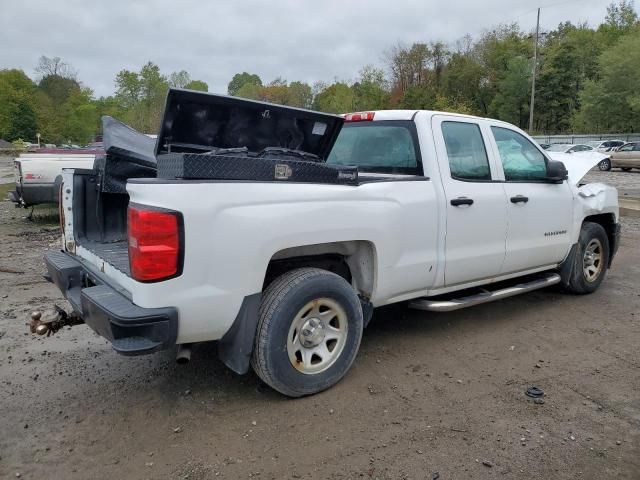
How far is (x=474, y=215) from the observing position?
4176 mm

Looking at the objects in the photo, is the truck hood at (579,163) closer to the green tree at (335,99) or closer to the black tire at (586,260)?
the black tire at (586,260)

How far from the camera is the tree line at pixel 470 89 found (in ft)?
Result: 172

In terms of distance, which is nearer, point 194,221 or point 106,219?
point 194,221

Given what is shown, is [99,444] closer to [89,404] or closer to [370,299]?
[89,404]

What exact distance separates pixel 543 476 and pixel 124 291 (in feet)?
8.18

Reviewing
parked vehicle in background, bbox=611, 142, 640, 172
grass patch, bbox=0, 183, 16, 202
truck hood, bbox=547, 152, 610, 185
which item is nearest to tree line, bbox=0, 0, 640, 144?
parked vehicle in background, bbox=611, 142, 640, 172

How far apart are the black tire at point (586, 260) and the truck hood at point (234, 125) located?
125 inches

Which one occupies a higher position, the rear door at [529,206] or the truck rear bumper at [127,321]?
the rear door at [529,206]

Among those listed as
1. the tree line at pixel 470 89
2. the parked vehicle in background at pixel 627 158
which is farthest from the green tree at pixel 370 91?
the parked vehicle in background at pixel 627 158

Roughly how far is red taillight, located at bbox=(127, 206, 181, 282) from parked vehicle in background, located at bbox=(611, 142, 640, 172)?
3239 cm

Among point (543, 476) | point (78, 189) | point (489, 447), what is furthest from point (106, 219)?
point (543, 476)

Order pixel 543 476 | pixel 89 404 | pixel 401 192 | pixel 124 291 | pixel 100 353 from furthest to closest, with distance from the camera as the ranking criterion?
pixel 100 353 → pixel 401 192 → pixel 89 404 → pixel 124 291 → pixel 543 476

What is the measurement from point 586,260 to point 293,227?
4057mm

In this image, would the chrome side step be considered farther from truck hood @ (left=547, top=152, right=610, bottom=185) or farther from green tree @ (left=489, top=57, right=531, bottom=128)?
green tree @ (left=489, top=57, right=531, bottom=128)
